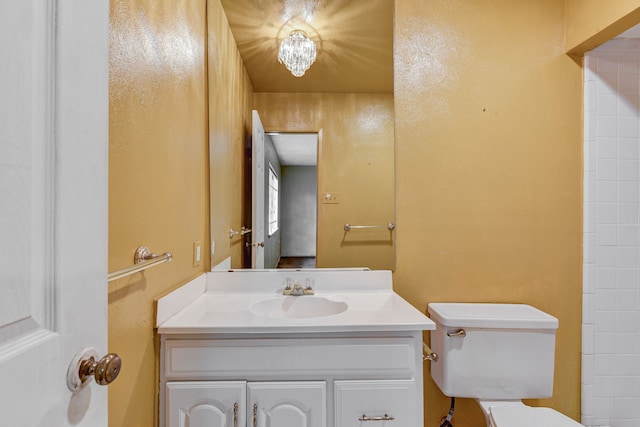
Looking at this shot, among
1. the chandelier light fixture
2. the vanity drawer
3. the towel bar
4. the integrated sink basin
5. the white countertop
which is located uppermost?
the chandelier light fixture

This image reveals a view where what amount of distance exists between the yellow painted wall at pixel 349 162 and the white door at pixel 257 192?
0.18 feet

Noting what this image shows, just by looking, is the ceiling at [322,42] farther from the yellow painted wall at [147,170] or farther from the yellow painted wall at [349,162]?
the yellow painted wall at [147,170]

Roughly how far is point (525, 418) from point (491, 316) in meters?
0.38

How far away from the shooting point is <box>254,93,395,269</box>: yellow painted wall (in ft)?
5.09

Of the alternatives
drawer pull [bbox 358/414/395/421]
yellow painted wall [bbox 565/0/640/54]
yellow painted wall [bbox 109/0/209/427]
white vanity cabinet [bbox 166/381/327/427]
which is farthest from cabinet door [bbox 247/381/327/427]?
yellow painted wall [bbox 565/0/640/54]

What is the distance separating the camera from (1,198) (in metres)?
0.35

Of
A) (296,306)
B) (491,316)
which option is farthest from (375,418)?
(491,316)

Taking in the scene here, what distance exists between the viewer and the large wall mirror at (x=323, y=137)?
61.0 inches

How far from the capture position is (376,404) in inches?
41.6

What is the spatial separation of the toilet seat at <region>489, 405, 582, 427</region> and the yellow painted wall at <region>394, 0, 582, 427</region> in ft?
1.51

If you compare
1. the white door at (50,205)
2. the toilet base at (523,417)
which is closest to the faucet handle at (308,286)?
the toilet base at (523,417)

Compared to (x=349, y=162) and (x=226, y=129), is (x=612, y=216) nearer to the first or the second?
(x=349, y=162)

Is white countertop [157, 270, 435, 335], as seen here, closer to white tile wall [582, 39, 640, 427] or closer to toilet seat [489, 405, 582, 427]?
toilet seat [489, 405, 582, 427]

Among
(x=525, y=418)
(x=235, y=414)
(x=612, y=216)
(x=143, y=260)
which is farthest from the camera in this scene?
(x=612, y=216)
